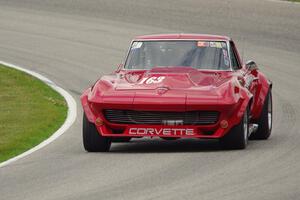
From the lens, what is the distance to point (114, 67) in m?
23.0

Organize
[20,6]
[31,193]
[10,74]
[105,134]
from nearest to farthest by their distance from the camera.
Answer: [31,193] → [105,134] → [10,74] → [20,6]

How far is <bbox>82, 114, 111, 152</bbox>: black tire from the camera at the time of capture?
13.5 m

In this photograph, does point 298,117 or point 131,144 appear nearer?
point 131,144

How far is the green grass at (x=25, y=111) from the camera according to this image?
1473cm

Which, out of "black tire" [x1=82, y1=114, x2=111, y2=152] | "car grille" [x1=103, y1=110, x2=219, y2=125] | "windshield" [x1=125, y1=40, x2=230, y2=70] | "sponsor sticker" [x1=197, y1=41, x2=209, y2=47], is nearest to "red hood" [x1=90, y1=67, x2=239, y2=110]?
"car grille" [x1=103, y1=110, x2=219, y2=125]

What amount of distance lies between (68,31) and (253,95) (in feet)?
40.7

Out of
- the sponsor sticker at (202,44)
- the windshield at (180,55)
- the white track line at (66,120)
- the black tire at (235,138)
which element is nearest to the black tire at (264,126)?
the windshield at (180,55)

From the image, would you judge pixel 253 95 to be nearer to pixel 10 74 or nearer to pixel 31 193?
pixel 31 193

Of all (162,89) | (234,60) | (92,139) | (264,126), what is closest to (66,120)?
(234,60)

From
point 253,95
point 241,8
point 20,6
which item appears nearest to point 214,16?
point 241,8

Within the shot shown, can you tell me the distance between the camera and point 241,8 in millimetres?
27906

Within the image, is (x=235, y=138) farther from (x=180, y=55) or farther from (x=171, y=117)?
(x=180, y=55)

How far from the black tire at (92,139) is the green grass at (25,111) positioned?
34.4 inches

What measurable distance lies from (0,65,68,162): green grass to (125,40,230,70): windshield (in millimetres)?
1611
